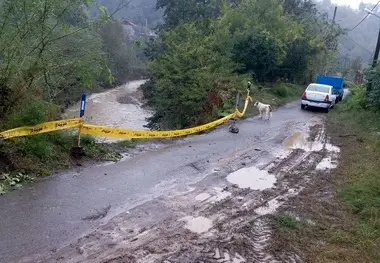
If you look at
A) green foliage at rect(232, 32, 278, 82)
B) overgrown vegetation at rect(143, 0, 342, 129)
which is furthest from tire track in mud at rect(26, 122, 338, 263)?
green foliage at rect(232, 32, 278, 82)

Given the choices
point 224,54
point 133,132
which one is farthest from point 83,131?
point 224,54

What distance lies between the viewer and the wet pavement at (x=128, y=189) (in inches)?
221

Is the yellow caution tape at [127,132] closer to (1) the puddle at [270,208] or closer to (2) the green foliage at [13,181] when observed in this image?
(2) the green foliage at [13,181]

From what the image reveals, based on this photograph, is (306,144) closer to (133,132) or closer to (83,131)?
(133,132)

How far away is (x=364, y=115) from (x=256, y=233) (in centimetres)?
1559

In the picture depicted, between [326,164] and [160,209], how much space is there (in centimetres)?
581

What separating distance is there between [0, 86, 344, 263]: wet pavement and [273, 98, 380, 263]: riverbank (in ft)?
3.11

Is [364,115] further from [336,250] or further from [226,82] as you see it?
[336,250]

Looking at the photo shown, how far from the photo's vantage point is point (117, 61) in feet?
204

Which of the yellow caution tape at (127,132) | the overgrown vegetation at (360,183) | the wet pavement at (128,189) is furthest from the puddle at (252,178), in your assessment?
the yellow caution tape at (127,132)

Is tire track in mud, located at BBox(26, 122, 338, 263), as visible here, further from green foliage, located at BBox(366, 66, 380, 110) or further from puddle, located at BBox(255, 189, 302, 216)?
green foliage, located at BBox(366, 66, 380, 110)

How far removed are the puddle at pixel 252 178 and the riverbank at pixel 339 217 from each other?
0.84m

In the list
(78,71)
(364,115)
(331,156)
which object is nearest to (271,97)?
(364,115)

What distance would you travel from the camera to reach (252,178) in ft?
30.1
